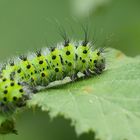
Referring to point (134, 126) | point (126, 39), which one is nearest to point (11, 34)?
point (126, 39)

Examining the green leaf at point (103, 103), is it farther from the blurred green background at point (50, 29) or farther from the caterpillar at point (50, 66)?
the blurred green background at point (50, 29)

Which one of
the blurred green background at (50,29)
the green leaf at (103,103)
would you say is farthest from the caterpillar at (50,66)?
the blurred green background at (50,29)

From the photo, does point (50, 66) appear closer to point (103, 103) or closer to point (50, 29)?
point (103, 103)

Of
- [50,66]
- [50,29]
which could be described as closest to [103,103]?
[50,66]

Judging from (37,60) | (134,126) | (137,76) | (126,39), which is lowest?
(134,126)

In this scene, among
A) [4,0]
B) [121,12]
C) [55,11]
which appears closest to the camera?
[121,12]

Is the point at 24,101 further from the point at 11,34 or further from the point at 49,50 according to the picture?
the point at 11,34
